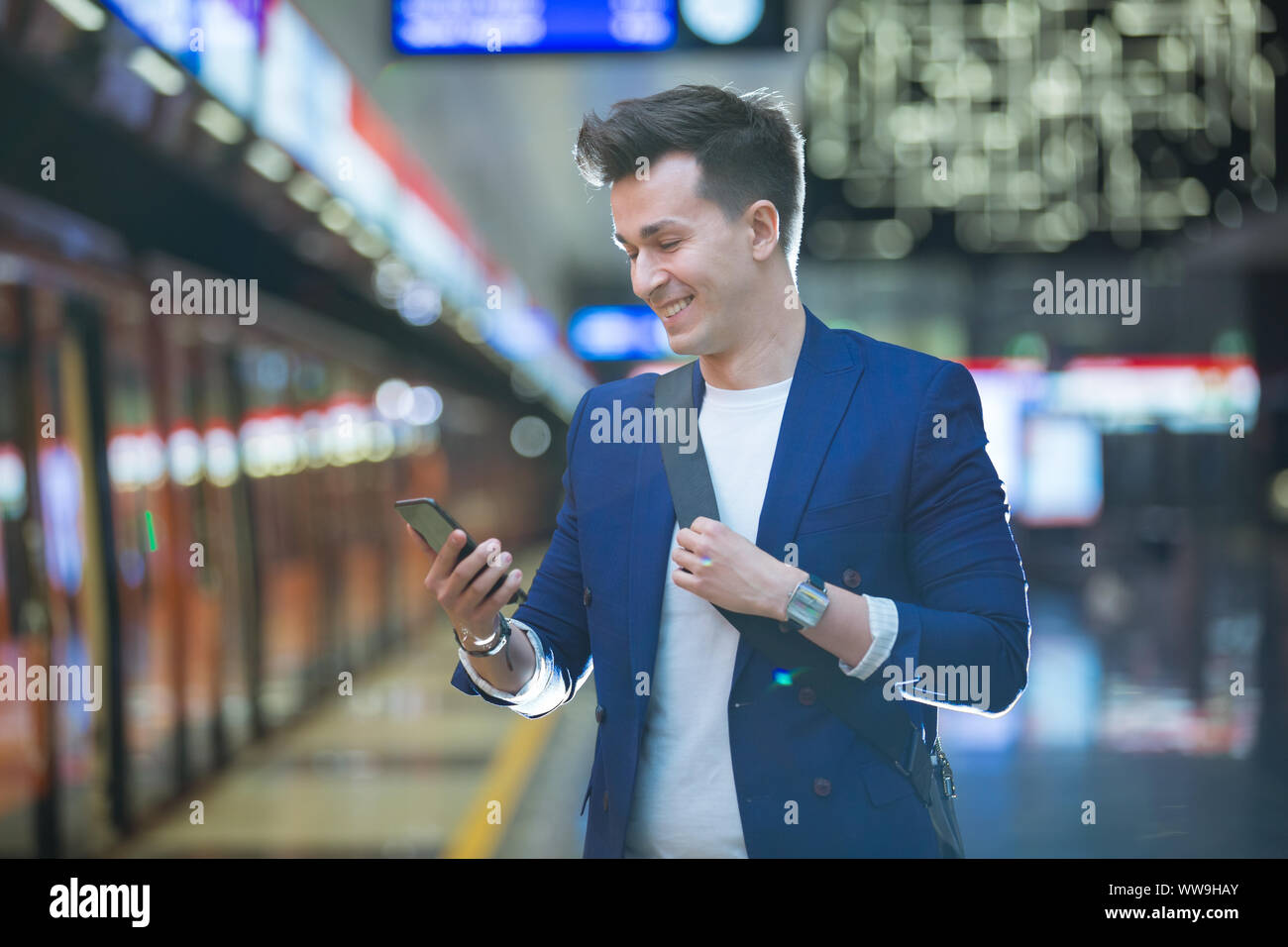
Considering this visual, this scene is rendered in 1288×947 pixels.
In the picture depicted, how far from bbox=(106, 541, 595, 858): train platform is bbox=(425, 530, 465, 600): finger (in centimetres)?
292

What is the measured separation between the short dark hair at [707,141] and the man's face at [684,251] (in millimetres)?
17

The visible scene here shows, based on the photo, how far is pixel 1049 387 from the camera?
15445 mm

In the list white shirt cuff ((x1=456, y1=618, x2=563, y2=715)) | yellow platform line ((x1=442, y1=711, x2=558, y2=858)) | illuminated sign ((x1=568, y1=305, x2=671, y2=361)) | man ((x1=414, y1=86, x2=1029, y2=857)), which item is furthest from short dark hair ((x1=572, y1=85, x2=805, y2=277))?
illuminated sign ((x1=568, y1=305, x2=671, y2=361))

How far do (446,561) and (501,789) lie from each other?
4596mm

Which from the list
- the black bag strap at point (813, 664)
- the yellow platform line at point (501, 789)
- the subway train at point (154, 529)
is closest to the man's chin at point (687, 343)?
the black bag strap at point (813, 664)

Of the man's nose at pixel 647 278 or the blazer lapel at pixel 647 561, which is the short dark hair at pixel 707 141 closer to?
the man's nose at pixel 647 278

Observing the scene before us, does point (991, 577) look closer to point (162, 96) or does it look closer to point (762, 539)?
point (762, 539)

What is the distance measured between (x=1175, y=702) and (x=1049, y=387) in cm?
833

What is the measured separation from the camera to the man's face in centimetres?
160

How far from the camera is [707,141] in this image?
1598mm

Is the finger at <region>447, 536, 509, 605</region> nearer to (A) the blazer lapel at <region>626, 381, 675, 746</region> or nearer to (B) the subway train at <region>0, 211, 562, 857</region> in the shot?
(A) the blazer lapel at <region>626, 381, 675, 746</region>
